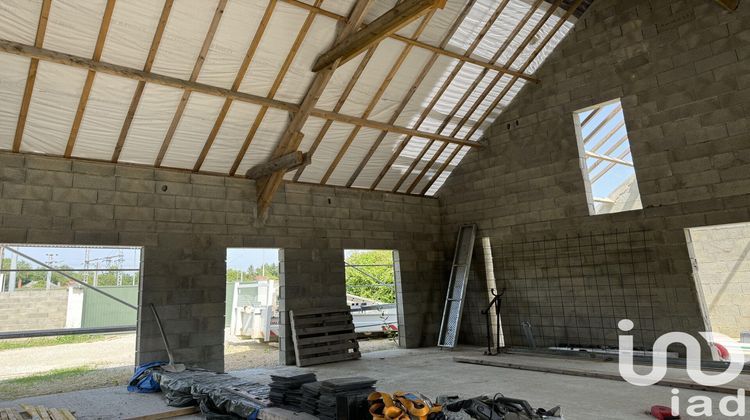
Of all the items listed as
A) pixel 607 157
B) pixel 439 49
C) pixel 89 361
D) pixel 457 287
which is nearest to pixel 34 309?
pixel 89 361

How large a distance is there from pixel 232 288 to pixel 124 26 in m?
12.4

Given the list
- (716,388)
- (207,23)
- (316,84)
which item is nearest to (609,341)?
(716,388)

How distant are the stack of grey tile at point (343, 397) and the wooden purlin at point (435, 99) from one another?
6.21 meters

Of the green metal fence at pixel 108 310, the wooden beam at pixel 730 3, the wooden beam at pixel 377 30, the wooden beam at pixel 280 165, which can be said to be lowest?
the green metal fence at pixel 108 310

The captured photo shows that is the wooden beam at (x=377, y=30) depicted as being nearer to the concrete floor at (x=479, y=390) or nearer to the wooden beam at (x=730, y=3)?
the concrete floor at (x=479, y=390)

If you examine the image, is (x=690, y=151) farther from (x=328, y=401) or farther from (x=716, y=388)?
(x=328, y=401)

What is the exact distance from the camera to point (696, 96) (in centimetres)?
741

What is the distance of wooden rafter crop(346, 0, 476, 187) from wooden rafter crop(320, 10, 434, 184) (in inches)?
21.8

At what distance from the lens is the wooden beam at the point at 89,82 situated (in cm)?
557

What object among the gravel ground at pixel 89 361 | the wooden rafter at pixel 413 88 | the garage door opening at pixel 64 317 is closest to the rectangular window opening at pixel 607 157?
the wooden rafter at pixel 413 88

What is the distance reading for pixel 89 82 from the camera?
20.1ft

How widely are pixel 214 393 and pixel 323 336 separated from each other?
367cm

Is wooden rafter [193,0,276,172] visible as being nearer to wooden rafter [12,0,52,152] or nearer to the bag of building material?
wooden rafter [12,0,52,152]

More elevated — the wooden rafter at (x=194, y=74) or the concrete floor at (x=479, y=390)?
the wooden rafter at (x=194, y=74)
